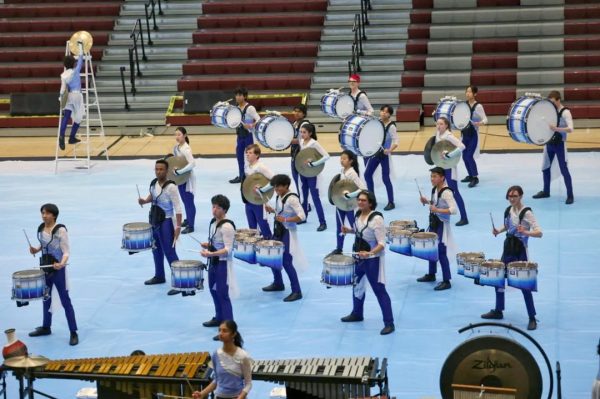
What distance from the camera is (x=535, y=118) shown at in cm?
1639

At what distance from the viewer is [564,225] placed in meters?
15.8

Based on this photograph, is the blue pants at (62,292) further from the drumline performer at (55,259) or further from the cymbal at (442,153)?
the cymbal at (442,153)

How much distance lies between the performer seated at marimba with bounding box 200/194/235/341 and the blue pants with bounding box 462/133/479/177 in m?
6.82

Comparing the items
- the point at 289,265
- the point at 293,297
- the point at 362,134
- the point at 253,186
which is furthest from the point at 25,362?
the point at 362,134

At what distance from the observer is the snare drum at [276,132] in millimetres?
16969

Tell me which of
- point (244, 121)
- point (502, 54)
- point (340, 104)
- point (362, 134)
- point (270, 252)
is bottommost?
point (270, 252)

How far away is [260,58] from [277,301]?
1340 centimetres

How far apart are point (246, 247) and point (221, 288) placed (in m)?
1.30

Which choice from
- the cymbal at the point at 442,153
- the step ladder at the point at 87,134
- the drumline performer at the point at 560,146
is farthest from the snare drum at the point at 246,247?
the step ladder at the point at 87,134

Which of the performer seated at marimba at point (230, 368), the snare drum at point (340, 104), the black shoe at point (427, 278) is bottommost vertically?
the black shoe at point (427, 278)

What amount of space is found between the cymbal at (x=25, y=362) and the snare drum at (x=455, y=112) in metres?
9.65

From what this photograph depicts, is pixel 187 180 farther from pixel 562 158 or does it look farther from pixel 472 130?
pixel 562 158

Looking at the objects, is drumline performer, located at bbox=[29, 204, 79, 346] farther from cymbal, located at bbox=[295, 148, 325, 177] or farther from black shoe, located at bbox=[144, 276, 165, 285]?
cymbal, located at bbox=[295, 148, 325, 177]

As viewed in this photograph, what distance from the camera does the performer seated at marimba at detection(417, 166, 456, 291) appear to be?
1293 centimetres
